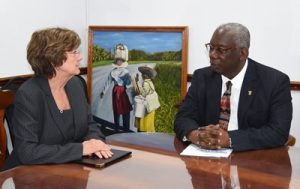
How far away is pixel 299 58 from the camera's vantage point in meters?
3.31

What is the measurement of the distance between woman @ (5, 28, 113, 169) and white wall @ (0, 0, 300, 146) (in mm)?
1378

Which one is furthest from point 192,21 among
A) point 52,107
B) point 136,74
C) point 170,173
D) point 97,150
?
point 170,173

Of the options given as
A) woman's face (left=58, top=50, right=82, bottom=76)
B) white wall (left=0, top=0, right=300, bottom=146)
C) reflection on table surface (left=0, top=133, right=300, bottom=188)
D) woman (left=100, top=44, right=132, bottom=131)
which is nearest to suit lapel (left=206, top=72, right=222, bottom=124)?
reflection on table surface (left=0, top=133, right=300, bottom=188)

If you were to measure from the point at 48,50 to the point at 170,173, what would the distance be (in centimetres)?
94

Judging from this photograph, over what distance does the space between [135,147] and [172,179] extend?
471 mm

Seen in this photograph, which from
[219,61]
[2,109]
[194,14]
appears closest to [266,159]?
[219,61]

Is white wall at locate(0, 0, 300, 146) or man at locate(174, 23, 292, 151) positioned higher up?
white wall at locate(0, 0, 300, 146)

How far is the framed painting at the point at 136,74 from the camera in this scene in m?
3.78

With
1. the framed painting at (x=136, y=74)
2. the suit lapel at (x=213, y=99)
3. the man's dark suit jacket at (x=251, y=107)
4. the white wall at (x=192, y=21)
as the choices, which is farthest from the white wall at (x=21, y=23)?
the suit lapel at (x=213, y=99)

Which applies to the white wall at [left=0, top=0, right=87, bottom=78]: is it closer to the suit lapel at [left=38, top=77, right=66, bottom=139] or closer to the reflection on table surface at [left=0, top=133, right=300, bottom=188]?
the suit lapel at [left=38, top=77, right=66, bottom=139]

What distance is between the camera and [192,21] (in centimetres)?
374

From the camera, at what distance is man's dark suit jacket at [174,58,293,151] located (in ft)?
6.84

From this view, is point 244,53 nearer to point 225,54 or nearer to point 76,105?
point 225,54

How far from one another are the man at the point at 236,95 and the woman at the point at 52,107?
21.2 inches
